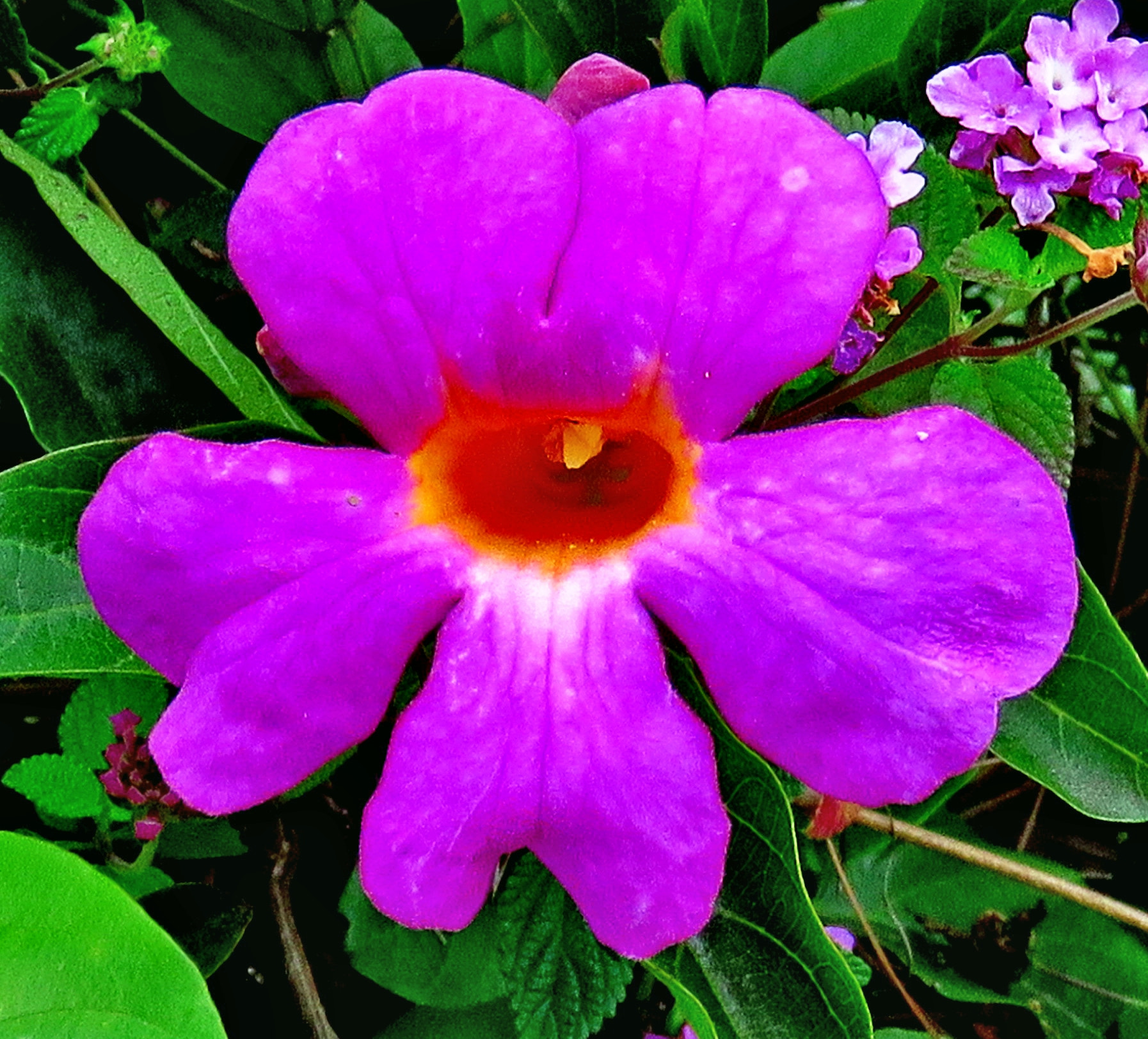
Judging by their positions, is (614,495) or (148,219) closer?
(614,495)

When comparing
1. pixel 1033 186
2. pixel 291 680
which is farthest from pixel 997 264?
pixel 291 680

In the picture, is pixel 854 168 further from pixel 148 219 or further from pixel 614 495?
pixel 148 219

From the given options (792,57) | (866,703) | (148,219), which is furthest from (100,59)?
(866,703)

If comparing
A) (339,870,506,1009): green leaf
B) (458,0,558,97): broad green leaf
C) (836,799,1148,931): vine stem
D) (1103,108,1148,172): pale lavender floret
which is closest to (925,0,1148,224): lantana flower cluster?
(1103,108,1148,172): pale lavender floret

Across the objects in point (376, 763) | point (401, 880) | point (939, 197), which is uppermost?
point (939, 197)

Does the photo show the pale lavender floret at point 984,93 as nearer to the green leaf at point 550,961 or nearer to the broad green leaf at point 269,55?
the broad green leaf at point 269,55

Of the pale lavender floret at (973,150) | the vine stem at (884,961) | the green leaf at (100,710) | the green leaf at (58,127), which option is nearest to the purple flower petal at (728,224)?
the pale lavender floret at (973,150)

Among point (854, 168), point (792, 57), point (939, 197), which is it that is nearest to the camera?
point (854, 168)

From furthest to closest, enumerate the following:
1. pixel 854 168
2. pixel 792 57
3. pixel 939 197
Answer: pixel 792 57 → pixel 939 197 → pixel 854 168
